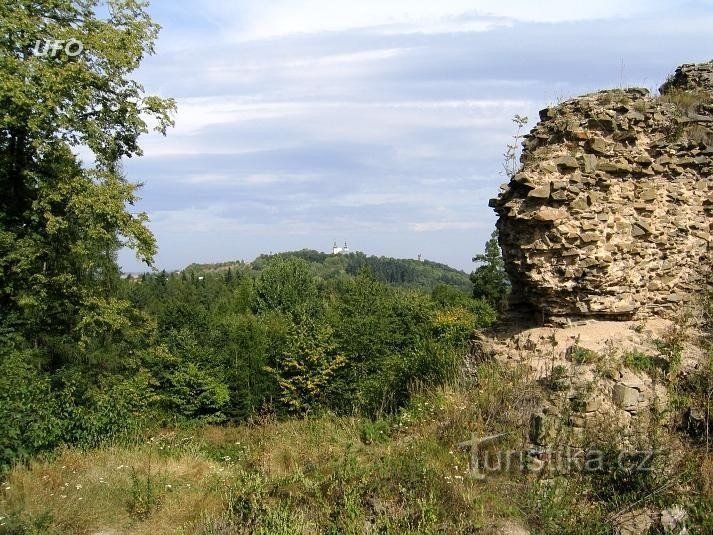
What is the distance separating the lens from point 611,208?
25.1 feet

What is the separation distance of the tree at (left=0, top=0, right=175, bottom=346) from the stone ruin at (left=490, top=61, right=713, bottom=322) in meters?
8.98

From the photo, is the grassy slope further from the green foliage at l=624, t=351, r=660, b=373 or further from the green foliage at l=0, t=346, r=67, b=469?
the green foliage at l=624, t=351, r=660, b=373

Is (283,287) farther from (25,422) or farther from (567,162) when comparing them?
(567,162)

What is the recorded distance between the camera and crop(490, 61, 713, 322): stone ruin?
7.46 m

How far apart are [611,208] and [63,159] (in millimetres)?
11187

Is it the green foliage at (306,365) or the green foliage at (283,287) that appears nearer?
the green foliage at (306,365)

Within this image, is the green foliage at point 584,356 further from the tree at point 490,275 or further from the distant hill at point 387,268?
the distant hill at point 387,268

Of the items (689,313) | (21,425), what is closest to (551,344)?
(689,313)

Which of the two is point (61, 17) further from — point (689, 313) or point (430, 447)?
point (689, 313)

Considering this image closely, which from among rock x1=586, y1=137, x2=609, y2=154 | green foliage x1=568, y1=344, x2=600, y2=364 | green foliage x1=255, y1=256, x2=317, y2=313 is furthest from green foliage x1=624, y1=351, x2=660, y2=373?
green foliage x1=255, y1=256, x2=317, y2=313

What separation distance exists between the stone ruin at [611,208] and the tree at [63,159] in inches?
354

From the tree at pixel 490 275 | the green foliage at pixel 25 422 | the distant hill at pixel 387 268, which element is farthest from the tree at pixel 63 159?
the distant hill at pixel 387 268

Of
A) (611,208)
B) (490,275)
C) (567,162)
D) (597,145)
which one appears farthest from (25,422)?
(490,275)

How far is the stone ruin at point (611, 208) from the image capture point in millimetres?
7465
